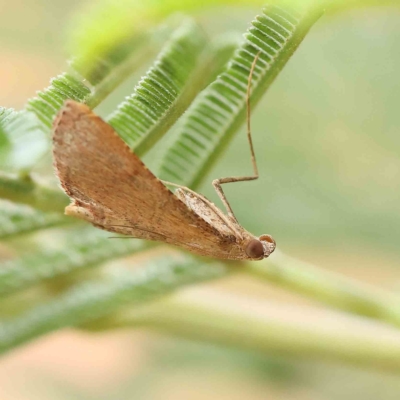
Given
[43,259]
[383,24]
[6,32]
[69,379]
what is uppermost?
[383,24]

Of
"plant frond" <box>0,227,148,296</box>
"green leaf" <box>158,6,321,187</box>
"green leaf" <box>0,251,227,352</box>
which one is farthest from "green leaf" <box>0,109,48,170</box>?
"green leaf" <box>0,251,227,352</box>

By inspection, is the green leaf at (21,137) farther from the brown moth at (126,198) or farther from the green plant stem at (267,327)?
the green plant stem at (267,327)

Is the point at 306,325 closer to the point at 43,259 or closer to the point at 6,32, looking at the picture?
the point at 43,259

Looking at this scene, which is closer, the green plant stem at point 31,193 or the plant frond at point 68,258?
the green plant stem at point 31,193

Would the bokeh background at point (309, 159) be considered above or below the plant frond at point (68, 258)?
above

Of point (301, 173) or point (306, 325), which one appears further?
point (301, 173)

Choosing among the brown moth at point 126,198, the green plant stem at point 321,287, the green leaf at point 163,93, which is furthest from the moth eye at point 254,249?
the green leaf at point 163,93

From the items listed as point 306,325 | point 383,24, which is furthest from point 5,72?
point 306,325
